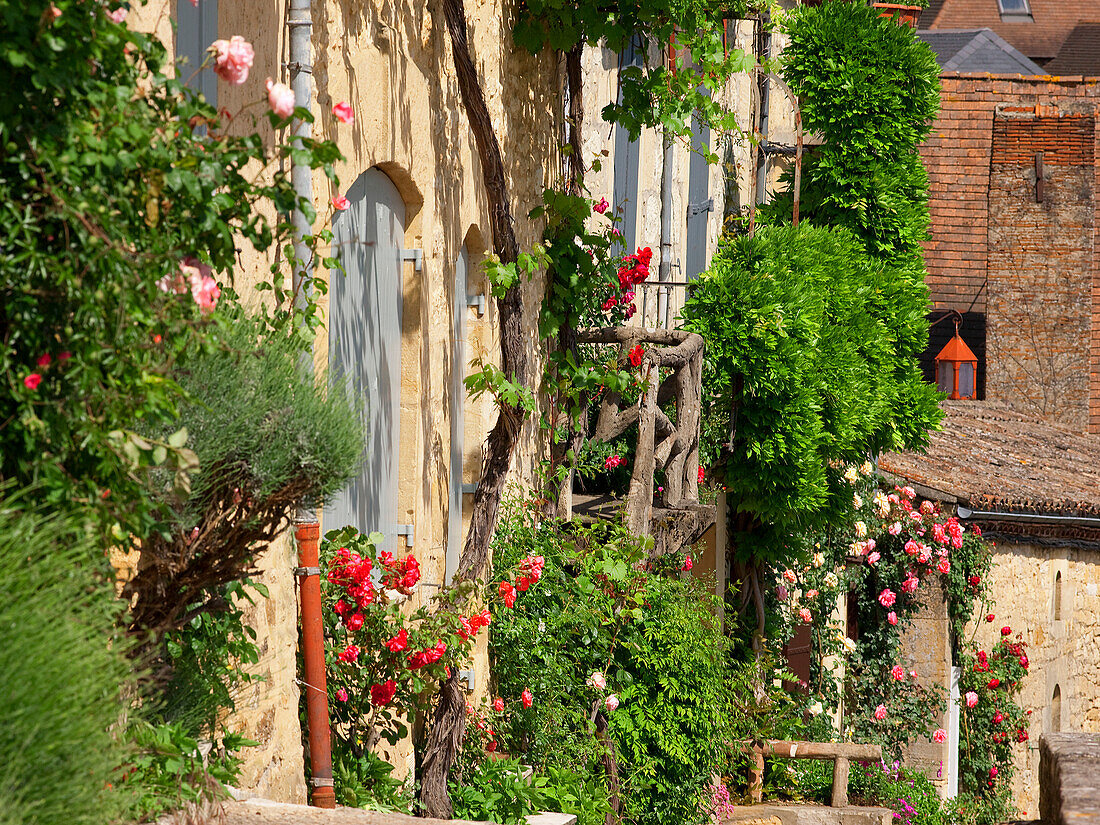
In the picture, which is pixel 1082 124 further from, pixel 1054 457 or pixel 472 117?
pixel 472 117

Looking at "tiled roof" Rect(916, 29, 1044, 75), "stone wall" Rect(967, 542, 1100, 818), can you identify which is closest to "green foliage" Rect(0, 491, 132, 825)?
"stone wall" Rect(967, 542, 1100, 818)

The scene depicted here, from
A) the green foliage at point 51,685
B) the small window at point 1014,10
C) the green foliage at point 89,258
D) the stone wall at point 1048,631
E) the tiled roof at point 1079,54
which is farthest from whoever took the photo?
the small window at point 1014,10

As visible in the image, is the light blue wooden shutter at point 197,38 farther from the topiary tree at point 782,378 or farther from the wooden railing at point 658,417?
the topiary tree at point 782,378

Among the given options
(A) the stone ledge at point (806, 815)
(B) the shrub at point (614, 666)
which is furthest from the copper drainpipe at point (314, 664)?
(A) the stone ledge at point (806, 815)

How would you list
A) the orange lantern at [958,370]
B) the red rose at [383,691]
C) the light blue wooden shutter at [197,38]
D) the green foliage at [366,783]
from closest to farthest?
the light blue wooden shutter at [197,38] → the green foliage at [366,783] → the red rose at [383,691] → the orange lantern at [958,370]

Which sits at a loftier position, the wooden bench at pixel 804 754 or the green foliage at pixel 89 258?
the green foliage at pixel 89 258

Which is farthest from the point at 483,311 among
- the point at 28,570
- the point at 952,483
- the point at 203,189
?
the point at 952,483

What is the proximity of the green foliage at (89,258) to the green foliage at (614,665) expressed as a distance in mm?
3516

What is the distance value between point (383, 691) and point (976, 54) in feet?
84.4

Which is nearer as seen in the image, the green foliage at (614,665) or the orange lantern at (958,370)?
the green foliage at (614,665)

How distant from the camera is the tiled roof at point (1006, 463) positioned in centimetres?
1468

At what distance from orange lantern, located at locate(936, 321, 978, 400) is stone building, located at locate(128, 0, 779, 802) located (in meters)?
15.8

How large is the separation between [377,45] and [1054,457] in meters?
15.3

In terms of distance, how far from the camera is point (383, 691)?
4.54m
